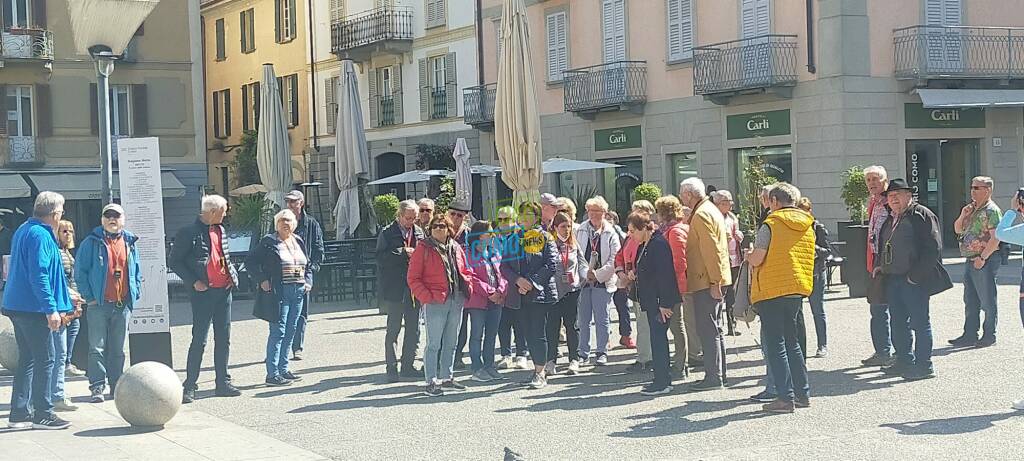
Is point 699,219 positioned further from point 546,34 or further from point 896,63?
point 546,34

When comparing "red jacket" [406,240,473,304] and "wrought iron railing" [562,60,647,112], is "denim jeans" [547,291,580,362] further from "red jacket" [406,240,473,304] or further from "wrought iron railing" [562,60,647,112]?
"wrought iron railing" [562,60,647,112]

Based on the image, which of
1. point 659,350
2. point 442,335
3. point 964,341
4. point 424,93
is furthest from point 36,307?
point 424,93

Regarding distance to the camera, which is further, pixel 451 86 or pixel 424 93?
pixel 424 93

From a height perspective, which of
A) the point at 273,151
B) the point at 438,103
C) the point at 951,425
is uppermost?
the point at 438,103

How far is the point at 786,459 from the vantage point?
802 centimetres

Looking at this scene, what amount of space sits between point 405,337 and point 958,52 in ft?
62.8

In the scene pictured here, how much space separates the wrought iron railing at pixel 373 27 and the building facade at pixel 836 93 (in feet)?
36.9

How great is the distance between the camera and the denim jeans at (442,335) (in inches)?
445

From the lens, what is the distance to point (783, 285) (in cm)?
964

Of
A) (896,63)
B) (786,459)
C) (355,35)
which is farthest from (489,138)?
(786,459)

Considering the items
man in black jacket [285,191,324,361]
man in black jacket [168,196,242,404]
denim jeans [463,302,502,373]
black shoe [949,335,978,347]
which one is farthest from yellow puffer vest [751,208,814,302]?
man in black jacket [285,191,324,361]

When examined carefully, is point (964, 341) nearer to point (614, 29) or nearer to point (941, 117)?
point (941, 117)

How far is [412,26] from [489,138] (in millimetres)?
5356

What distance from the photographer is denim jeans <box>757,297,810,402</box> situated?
9662 mm
